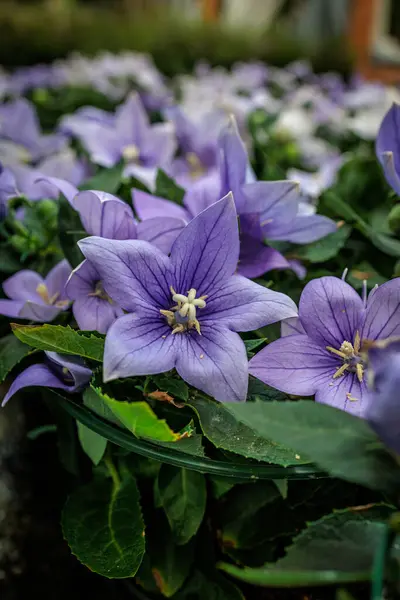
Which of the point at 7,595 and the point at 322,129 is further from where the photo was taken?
the point at 322,129

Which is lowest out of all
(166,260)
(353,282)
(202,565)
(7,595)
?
(7,595)

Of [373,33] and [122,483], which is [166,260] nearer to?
[122,483]

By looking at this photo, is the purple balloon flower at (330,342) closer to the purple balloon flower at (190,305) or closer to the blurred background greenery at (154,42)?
the purple balloon flower at (190,305)

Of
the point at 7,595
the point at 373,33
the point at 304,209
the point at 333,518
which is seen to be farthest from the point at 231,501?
the point at 373,33

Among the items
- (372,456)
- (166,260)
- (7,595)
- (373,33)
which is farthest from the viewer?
(373,33)

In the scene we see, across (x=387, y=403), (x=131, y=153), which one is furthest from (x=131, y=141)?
(x=387, y=403)

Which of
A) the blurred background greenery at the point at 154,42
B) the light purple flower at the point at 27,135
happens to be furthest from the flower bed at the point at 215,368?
the blurred background greenery at the point at 154,42

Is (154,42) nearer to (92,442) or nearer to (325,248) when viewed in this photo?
(325,248)
